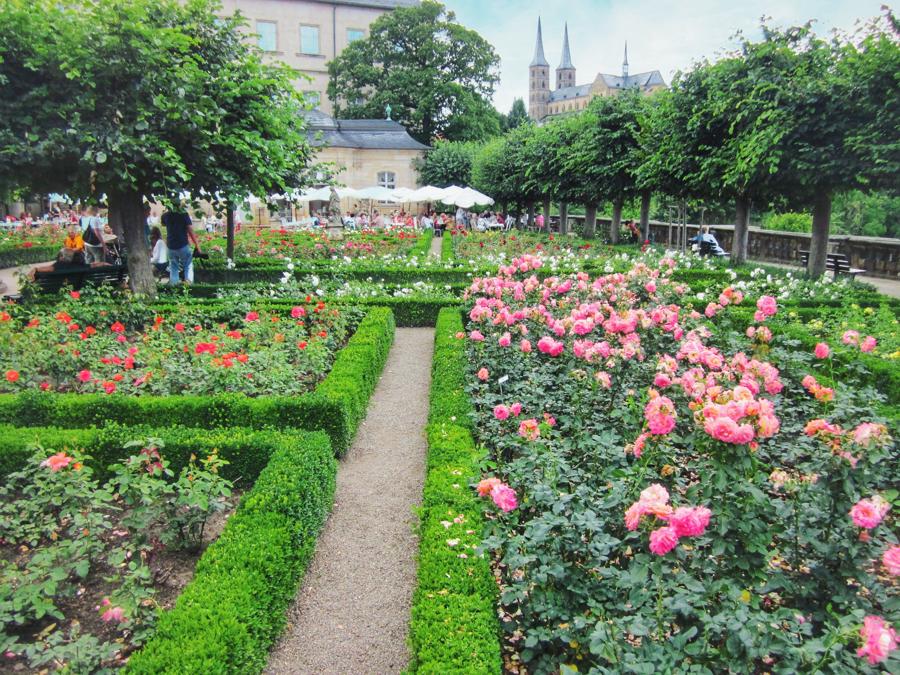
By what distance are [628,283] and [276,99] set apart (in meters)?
6.47

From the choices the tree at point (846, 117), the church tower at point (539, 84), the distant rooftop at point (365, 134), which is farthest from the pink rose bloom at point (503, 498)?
the church tower at point (539, 84)

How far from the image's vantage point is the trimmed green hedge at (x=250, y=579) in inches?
102

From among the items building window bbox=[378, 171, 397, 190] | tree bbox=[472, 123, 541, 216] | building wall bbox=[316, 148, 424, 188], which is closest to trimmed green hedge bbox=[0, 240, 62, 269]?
tree bbox=[472, 123, 541, 216]

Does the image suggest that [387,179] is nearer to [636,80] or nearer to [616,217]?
[616,217]

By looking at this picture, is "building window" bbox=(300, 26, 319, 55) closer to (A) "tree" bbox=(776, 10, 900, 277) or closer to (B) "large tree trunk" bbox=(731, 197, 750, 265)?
(B) "large tree trunk" bbox=(731, 197, 750, 265)

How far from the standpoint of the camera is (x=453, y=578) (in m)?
3.10

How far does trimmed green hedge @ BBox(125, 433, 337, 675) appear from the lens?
8.46 feet

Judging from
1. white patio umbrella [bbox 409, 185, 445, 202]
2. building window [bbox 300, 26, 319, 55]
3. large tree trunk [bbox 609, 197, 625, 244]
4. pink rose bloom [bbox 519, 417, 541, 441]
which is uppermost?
building window [bbox 300, 26, 319, 55]

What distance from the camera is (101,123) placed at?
26.0 feet

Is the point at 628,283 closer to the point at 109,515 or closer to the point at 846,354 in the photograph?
the point at 846,354

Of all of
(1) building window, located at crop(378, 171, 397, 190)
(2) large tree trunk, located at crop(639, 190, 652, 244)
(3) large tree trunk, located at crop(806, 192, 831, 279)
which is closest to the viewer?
(3) large tree trunk, located at crop(806, 192, 831, 279)

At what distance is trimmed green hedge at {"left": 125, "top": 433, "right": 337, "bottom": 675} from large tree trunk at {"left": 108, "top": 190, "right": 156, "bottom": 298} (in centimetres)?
660

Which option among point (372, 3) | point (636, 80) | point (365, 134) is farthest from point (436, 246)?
point (636, 80)

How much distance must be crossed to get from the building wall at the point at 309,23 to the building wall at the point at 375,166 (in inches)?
450
